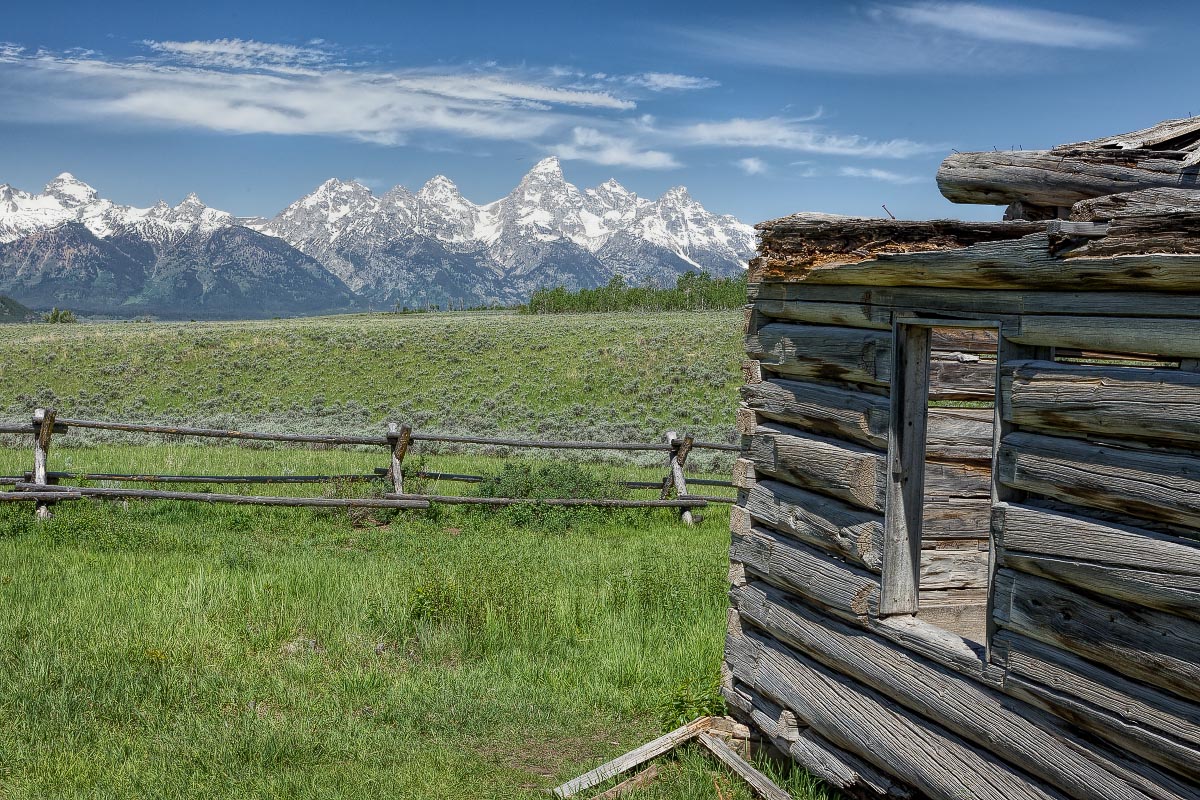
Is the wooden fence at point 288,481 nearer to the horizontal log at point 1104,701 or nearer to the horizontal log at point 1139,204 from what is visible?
the horizontal log at point 1104,701

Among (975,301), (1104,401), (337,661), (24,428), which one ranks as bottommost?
(337,661)

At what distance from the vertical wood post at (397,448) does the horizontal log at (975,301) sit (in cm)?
882

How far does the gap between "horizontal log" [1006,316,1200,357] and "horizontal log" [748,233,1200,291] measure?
0.07 meters

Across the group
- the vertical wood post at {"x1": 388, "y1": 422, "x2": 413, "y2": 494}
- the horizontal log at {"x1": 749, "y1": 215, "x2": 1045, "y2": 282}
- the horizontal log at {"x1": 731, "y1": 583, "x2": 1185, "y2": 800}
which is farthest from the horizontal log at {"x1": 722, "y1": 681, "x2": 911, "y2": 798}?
the vertical wood post at {"x1": 388, "y1": 422, "x2": 413, "y2": 494}

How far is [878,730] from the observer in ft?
15.9

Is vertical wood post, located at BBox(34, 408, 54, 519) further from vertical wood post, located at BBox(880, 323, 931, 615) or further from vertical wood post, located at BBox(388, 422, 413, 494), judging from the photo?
vertical wood post, located at BBox(880, 323, 931, 615)

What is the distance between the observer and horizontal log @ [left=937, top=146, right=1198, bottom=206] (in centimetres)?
448

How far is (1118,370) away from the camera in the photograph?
11.5 ft

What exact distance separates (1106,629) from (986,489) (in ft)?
6.63

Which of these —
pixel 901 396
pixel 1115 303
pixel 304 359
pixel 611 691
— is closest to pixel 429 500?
pixel 611 691

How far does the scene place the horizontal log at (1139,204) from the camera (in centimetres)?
337

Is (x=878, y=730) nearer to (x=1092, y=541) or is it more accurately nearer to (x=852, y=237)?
(x=1092, y=541)

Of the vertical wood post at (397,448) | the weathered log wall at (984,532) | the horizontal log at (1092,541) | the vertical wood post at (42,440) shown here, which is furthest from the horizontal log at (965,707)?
the vertical wood post at (42,440)

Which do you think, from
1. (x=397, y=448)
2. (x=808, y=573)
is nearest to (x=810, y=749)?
(x=808, y=573)
